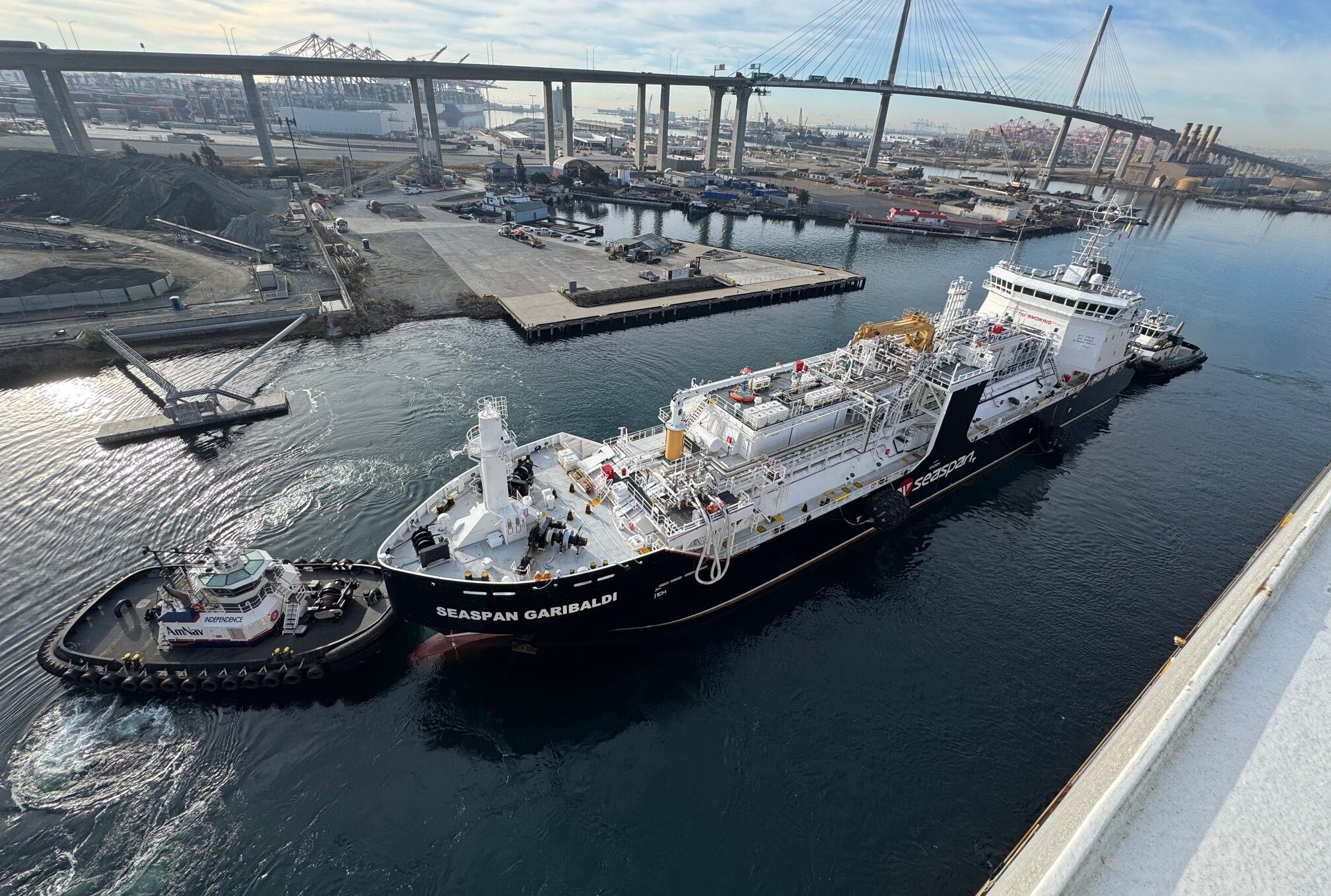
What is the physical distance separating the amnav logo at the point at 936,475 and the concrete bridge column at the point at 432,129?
369 ft

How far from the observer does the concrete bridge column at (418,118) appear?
111812mm

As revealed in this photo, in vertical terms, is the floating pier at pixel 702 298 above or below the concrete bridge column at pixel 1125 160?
below

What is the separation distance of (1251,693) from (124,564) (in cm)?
3933

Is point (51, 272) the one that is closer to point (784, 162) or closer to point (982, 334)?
point (982, 334)

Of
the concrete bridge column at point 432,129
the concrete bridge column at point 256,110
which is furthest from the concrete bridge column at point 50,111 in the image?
the concrete bridge column at point 432,129

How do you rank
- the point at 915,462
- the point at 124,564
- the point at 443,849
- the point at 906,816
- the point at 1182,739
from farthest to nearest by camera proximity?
1. the point at 915,462
2. the point at 124,564
3. the point at 906,816
4. the point at 443,849
5. the point at 1182,739

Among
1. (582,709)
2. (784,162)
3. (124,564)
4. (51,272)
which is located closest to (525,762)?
(582,709)

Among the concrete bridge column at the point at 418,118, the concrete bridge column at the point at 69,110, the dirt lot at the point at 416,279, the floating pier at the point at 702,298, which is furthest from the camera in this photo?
the concrete bridge column at the point at 418,118

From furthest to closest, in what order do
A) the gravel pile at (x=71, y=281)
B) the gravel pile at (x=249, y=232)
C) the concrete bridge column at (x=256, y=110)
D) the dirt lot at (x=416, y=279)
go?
the concrete bridge column at (x=256, y=110)
the gravel pile at (x=249, y=232)
the dirt lot at (x=416, y=279)
the gravel pile at (x=71, y=281)

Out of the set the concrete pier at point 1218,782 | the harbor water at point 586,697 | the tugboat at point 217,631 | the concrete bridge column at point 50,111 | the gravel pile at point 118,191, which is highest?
the concrete bridge column at point 50,111

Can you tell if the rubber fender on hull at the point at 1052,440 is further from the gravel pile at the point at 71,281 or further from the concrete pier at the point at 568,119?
the concrete pier at the point at 568,119

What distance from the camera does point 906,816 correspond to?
1641cm

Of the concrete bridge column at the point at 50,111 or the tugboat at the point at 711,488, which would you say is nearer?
the tugboat at the point at 711,488

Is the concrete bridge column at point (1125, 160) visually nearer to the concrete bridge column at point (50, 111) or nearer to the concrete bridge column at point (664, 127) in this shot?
the concrete bridge column at point (664, 127)
